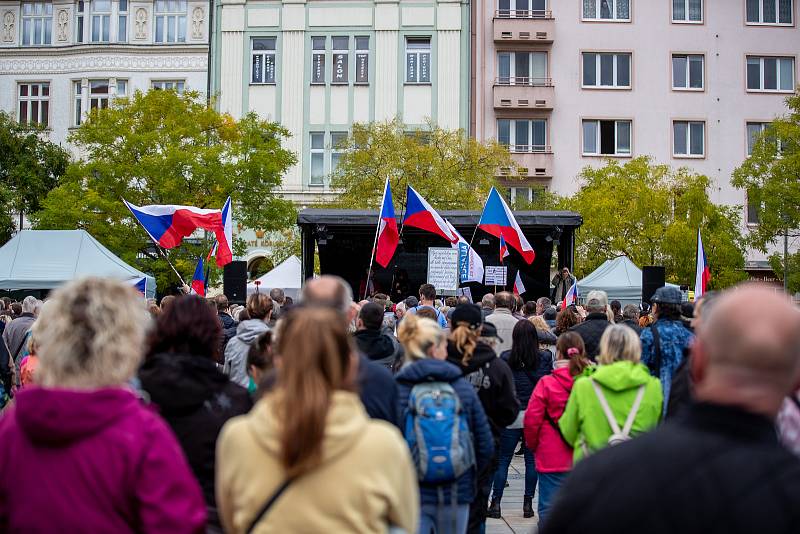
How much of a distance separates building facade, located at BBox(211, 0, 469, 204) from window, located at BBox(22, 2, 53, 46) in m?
7.77

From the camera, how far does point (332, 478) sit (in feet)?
10.2

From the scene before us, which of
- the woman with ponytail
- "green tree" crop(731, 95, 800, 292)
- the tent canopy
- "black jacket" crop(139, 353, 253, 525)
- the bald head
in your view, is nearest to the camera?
the bald head

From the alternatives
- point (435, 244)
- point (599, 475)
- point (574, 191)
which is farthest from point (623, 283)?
point (599, 475)

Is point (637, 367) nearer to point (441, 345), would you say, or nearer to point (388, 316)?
point (441, 345)

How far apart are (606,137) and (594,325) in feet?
122

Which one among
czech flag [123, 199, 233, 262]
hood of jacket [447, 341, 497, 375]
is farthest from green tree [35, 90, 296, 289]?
hood of jacket [447, 341, 497, 375]

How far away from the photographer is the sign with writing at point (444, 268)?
1814 centimetres

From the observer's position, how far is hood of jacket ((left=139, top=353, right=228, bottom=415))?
451cm

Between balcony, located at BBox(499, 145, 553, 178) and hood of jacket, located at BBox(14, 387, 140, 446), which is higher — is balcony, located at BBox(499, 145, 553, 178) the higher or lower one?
the higher one

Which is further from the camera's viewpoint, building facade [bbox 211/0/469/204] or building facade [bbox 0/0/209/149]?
building facade [bbox 0/0/209/149]

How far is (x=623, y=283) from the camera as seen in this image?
2659 cm

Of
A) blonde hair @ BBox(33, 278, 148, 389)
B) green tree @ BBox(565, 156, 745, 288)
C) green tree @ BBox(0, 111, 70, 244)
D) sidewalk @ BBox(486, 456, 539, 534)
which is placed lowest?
sidewalk @ BBox(486, 456, 539, 534)

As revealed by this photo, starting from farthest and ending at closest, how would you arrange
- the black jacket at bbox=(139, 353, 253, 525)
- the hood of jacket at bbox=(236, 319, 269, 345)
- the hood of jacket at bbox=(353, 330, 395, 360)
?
the hood of jacket at bbox=(236, 319, 269, 345) → the hood of jacket at bbox=(353, 330, 395, 360) → the black jacket at bbox=(139, 353, 253, 525)

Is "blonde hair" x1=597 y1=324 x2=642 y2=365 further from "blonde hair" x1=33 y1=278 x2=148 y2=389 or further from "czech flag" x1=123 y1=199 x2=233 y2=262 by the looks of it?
"czech flag" x1=123 y1=199 x2=233 y2=262
